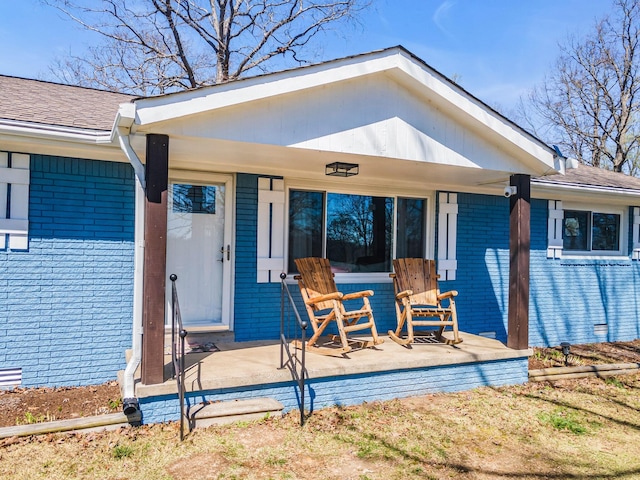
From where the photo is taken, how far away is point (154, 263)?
145 inches

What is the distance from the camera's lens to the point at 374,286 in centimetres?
620

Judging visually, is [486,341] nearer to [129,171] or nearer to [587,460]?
[587,460]

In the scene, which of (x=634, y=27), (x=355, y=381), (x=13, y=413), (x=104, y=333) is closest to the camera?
(x=13, y=413)

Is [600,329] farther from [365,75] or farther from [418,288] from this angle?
[365,75]

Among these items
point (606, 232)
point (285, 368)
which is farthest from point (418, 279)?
point (606, 232)

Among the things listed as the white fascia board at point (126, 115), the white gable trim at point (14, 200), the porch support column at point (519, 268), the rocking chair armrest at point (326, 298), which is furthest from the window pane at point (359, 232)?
the white gable trim at point (14, 200)

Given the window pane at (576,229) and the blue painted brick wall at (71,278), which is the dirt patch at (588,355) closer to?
the window pane at (576,229)

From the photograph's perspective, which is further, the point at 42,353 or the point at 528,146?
the point at 528,146

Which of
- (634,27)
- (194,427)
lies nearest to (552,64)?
(634,27)

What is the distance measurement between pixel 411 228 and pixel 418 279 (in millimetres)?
913

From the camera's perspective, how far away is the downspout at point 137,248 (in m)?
3.46

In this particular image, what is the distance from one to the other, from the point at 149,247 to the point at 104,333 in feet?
5.22

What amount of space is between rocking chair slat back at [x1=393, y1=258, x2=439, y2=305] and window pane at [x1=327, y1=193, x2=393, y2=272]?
0.46m

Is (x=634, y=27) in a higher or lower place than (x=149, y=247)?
higher
